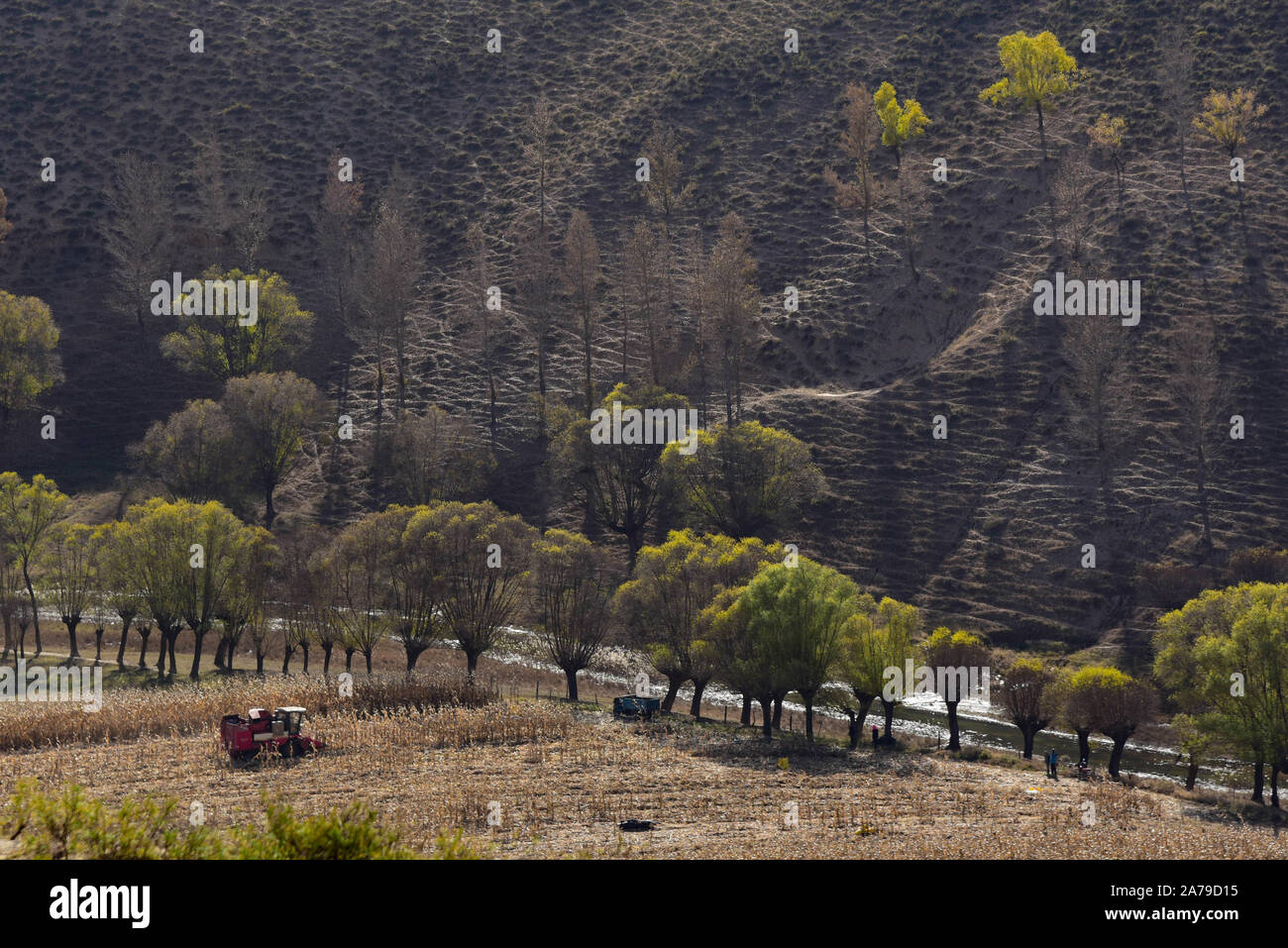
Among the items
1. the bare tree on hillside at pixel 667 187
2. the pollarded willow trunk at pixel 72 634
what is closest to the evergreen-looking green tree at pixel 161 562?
the pollarded willow trunk at pixel 72 634

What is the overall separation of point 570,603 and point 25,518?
40631 mm

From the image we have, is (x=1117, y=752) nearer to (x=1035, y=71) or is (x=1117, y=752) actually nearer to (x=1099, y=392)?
(x=1099, y=392)

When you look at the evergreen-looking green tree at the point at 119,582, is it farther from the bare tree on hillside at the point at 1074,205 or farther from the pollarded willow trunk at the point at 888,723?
the bare tree on hillside at the point at 1074,205

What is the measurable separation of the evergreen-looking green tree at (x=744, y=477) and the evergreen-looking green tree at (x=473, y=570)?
722 inches

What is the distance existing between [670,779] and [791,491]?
41.2 metres

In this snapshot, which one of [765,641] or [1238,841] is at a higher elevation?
[765,641]

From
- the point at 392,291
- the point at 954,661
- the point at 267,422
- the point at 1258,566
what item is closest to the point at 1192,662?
the point at 954,661

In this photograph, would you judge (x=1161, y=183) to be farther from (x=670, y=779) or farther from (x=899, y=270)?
(x=670, y=779)

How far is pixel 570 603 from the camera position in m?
65.8

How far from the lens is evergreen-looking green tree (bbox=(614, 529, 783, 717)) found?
6178 centimetres

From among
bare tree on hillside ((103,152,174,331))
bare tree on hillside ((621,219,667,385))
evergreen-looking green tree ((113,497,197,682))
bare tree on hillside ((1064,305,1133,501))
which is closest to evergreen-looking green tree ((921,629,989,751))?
bare tree on hillside ((1064,305,1133,501))

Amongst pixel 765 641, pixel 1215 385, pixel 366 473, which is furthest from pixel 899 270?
pixel 765 641

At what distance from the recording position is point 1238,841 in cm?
3819

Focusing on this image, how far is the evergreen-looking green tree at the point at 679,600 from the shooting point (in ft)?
203
